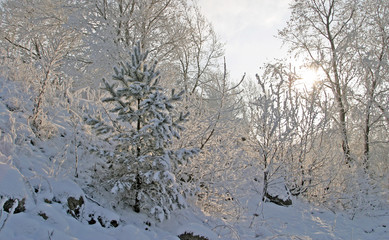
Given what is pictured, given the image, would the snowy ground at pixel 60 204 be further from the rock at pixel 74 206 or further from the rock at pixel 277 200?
the rock at pixel 277 200

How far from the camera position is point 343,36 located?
14.3 meters

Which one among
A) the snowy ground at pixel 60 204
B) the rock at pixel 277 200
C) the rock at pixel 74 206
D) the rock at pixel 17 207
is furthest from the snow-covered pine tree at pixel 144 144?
the rock at pixel 277 200

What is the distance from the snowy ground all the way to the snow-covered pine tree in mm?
297

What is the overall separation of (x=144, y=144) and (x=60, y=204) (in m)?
1.35

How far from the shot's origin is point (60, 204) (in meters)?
3.17

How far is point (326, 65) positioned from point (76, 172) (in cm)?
1371

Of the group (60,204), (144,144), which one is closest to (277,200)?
Answer: (144,144)

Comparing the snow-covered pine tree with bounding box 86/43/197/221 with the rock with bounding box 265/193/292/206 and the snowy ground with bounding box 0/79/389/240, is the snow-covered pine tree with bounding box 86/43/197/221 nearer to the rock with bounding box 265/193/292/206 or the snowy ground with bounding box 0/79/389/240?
the snowy ground with bounding box 0/79/389/240

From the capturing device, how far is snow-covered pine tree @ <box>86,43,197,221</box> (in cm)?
385

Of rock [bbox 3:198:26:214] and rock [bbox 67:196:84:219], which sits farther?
rock [bbox 67:196:84:219]

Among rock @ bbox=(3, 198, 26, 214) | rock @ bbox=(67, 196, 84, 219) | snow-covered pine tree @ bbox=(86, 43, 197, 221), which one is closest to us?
rock @ bbox=(3, 198, 26, 214)

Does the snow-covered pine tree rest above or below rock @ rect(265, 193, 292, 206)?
above

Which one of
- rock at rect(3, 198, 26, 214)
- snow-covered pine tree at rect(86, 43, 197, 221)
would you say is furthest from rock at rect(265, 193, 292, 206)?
rock at rect(3, 198, 26, 214)

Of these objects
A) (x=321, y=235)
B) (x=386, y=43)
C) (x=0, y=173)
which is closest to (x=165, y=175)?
(x=0, y=173)
